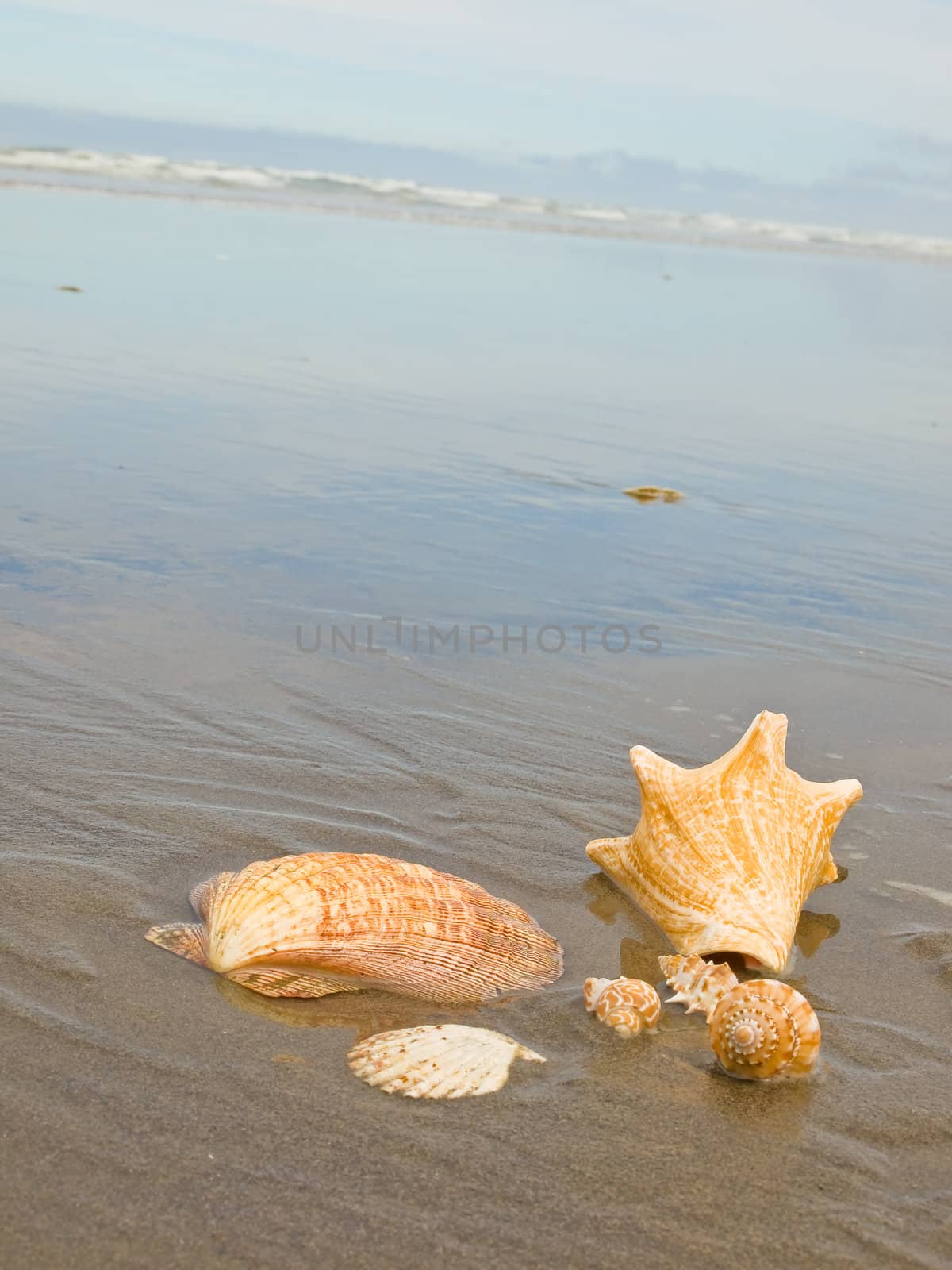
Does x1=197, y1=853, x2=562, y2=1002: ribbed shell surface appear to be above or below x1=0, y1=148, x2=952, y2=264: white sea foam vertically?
below

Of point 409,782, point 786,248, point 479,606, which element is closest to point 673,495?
point 479,606

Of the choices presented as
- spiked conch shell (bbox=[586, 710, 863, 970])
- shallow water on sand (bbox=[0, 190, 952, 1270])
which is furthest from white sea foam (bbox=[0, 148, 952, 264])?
spiked conch shell (bbox=[586, 710, 863, 970])

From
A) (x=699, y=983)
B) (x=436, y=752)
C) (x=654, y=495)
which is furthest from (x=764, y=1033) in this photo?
(x=654, y=495)

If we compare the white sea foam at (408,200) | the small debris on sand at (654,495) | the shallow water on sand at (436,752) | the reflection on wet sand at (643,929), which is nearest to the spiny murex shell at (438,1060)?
the shallow water on sand at (436,752)

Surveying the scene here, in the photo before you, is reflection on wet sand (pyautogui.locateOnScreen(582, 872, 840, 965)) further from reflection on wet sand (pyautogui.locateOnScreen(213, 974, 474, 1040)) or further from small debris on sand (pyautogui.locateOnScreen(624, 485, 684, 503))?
small debris on sand (pyautogui.locateOnScreen(624, 485, 684, 503))

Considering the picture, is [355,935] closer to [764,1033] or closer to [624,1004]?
[624,1004]

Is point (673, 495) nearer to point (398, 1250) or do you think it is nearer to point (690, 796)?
point (690, 796)
